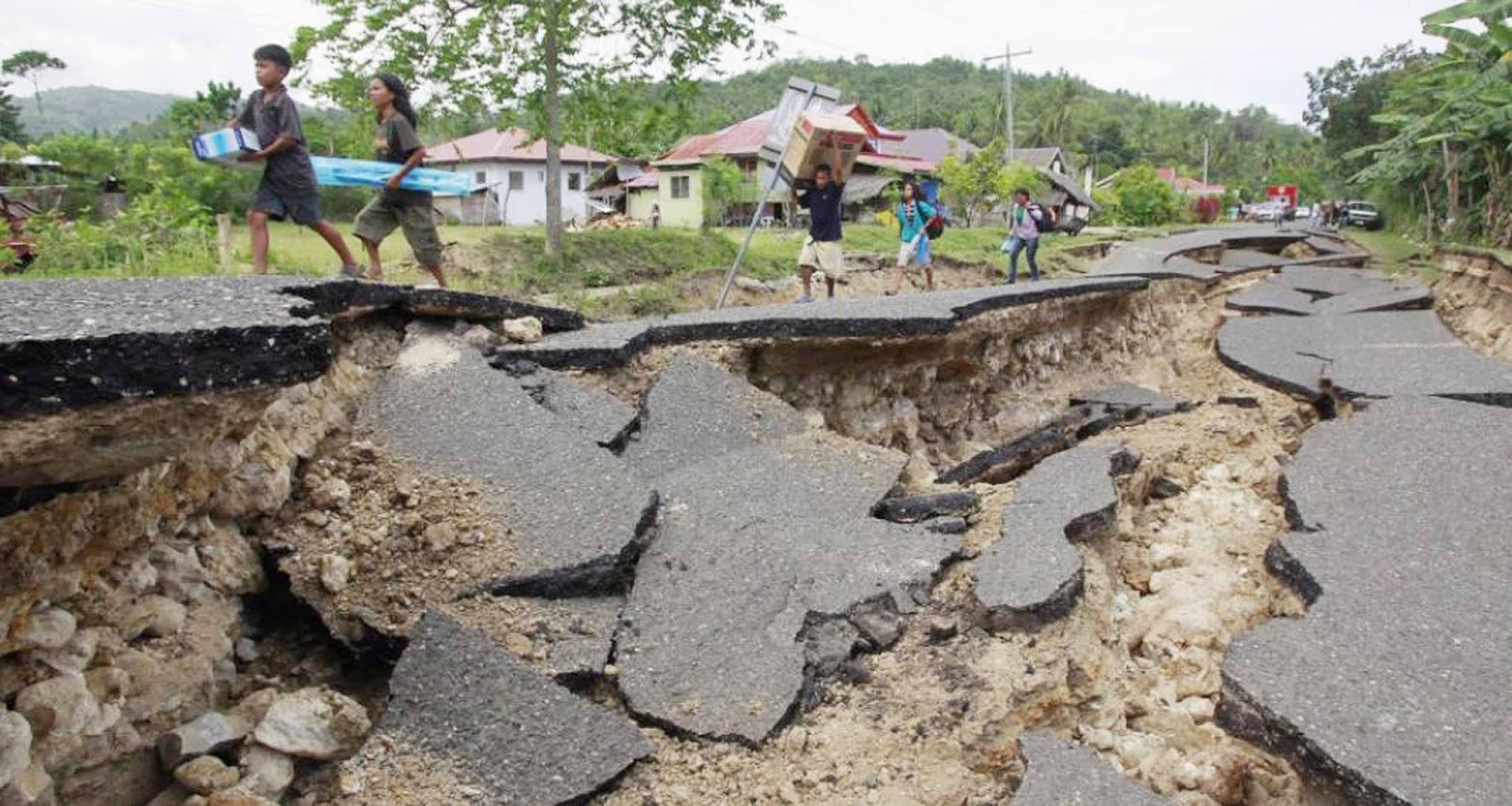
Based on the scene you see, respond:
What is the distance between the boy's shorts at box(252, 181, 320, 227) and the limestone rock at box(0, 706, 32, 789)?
444 cm

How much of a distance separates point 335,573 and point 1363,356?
700 centimetres

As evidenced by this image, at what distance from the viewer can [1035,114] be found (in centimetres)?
7694

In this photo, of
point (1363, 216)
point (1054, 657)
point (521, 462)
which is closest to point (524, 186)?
point (1363, 216)

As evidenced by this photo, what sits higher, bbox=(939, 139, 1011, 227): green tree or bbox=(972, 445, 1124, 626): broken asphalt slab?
bbox=(939, 139, 1011, 227): green tree

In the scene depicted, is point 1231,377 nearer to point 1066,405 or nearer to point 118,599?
point 1066,405

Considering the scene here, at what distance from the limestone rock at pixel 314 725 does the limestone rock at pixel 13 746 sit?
47cm

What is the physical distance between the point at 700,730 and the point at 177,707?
132 centimetres

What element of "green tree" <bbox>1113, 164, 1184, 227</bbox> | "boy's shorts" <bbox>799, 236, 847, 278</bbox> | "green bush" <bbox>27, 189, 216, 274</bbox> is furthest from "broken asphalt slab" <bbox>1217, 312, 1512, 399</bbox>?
"green tree" <bbox>1113, 164, 1184, 227</bbox>

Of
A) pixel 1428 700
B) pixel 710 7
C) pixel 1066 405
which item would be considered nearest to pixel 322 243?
pixel 710 7

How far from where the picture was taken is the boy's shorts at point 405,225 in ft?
21.4

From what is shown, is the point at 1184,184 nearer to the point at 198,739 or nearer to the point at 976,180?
the point at 976,180

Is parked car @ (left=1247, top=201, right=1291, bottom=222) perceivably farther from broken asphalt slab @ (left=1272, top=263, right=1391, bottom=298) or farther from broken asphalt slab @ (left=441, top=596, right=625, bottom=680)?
broken asphalt slab @ (left=441, top=596, right=625, bottom=680)

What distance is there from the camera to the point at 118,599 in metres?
2.32

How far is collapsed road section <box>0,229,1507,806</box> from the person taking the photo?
2090 millimetres
